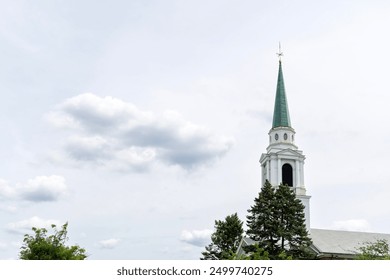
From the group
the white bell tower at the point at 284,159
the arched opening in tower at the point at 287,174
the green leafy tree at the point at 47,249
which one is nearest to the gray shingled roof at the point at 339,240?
the white bell tower at the point at 284,159

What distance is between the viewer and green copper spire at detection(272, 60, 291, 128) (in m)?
64.2

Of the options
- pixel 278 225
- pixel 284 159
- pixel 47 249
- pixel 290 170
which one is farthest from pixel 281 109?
pixel 47 249

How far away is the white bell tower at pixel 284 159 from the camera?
60000 mm

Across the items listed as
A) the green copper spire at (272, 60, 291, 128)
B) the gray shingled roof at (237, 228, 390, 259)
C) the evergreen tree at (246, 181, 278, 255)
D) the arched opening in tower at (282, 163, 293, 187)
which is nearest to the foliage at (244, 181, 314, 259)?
the evergreen tree at (246, 181, 278, 255)

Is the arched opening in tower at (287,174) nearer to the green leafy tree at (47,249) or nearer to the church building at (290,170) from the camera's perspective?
the church building at (290,170)

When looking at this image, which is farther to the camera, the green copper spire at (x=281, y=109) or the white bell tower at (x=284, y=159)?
the green copper spire at (x=281, y=109)

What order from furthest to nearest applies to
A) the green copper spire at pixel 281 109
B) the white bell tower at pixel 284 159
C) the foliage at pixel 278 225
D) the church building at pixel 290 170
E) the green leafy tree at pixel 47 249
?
the green copper spire at pixel 281 109
the white bell tower at pixel 284 159
the church building at pixel 290 170
the foliage at pixel 278 225
the green leafy tree at pixel 47 249

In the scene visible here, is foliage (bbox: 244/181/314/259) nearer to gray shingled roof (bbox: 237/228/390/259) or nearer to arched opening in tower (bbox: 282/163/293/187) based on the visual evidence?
gray shingled roof (bbox: 237/228/390/259)

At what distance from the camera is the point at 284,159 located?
61.0 metres

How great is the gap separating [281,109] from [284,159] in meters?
7.41

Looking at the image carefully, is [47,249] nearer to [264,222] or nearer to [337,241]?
[264,222]

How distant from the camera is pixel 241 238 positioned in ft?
170
